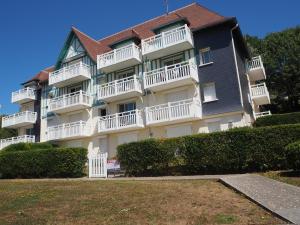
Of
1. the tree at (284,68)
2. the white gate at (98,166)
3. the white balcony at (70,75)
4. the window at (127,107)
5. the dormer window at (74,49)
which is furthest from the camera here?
the tree at (284,68)

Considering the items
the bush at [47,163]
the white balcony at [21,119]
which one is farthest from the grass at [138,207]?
the white balcony at [21,119]

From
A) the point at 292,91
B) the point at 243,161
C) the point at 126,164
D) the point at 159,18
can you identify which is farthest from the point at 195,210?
the point at 292,91

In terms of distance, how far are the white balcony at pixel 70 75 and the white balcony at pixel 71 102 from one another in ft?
4.90

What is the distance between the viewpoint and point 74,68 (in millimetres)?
30297

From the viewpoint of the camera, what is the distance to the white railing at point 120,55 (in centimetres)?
2653

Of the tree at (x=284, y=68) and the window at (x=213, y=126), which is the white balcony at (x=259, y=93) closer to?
the window at (x=213, y=126)

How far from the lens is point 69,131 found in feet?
96.9

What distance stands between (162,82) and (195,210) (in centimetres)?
1783

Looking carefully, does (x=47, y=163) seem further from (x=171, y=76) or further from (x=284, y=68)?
(x=284, y=68)

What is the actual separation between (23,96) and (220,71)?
78.3ft

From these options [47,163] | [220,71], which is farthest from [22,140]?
[220,71]

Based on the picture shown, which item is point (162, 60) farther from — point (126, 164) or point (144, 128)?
point (126, 164)

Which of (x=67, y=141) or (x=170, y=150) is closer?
(x=170, y=150)

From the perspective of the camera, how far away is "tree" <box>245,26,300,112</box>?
4172cm
